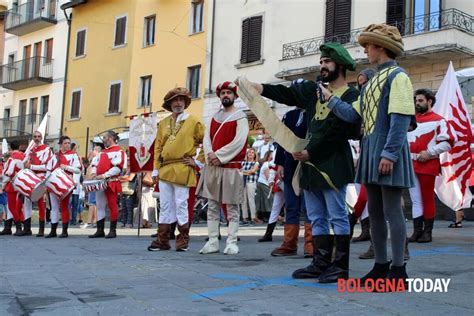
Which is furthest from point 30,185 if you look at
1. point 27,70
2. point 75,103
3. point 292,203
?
point 27,70

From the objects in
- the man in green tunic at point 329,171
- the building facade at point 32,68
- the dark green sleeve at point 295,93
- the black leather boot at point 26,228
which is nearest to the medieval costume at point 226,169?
the dark green sleeve at point 295,93

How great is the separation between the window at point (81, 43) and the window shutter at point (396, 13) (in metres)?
18.9

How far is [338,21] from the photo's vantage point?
23.3 metres

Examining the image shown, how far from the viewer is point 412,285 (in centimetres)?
A: 467

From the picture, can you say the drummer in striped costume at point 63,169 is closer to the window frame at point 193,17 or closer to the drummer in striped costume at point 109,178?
the drummer in striped costume at point 109,178

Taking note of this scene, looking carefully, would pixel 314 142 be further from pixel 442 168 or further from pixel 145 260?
pixel 442 168

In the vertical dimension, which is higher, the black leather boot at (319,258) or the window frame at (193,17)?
the window frame at (193,17)

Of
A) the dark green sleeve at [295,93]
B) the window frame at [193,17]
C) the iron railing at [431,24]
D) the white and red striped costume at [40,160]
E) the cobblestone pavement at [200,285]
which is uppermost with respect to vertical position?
the window frame at [193,17]

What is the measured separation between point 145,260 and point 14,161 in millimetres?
6400

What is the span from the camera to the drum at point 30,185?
1133 centimetres

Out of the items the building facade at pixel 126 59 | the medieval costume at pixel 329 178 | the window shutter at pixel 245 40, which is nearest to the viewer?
the medieval costume at pixel 329 178

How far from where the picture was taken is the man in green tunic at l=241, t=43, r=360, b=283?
5168 millimetres

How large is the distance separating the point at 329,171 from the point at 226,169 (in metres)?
2.54

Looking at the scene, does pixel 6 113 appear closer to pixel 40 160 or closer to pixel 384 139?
pixel 40 160
